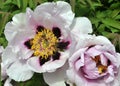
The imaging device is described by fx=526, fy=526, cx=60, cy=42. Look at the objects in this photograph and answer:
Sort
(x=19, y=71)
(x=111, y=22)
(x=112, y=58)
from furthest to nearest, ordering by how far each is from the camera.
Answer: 1. (x=111, y=22)
2. (x=19, y=71)
3. (x=112, y=58)

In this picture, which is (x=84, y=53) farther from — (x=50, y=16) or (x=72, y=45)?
(x=50, y=16)

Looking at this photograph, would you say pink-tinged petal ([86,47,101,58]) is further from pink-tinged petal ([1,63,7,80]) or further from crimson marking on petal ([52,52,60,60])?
pink-tinged petal ([1,63,7,80])

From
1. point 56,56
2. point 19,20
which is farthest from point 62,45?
point 19,20

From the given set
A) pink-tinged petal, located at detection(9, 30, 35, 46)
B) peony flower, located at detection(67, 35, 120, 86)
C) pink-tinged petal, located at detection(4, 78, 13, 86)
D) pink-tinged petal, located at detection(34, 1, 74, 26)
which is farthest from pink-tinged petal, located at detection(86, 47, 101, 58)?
pink-tinged petal, located at detection(4, 78, 13, 86)

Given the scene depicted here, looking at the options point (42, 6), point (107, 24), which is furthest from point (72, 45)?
point (107, 24)

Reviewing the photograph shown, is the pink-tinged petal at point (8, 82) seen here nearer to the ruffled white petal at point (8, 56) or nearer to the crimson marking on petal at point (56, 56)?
the ruffled white petal at point (8, 56)

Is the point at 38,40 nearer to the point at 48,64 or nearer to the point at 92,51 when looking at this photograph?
the point at 48,64

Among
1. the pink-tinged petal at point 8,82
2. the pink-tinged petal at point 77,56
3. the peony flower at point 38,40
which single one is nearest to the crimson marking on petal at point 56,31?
the peony flower at point 38,40
